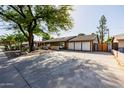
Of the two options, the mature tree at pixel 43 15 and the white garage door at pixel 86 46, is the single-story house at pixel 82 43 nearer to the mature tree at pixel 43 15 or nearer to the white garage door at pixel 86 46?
the white garage door at pixel 86 46

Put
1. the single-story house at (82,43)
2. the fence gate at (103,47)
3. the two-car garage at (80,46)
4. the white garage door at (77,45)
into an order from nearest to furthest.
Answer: the fence gate at (103,47)
the single-story house at (82,43)
the two-car garage at (80,46)
the white garage door at (77,45)

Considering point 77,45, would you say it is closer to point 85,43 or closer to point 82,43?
point 82,43

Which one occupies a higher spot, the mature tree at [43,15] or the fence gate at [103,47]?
the mature tree at [43,15]

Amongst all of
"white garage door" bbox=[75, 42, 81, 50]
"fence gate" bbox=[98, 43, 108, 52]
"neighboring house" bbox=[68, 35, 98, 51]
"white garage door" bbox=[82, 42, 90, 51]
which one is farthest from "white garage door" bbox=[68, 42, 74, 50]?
"fence gate" bbox=[98, 43, 108, 52]

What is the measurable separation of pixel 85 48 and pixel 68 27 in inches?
259

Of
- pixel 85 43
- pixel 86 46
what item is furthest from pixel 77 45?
pixel 86 46

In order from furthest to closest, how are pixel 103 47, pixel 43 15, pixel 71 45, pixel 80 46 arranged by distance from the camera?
1. pixel 71 45
2. pixel 80 46
3. pixel 103 47
4. pixel 43 15

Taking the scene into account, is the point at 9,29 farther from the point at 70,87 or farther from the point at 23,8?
the point at 70,87

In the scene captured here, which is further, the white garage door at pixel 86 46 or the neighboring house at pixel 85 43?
the white garage door at pixel 86 46

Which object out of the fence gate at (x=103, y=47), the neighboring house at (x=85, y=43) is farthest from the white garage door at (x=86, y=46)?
the fence gate at (x=103, y=47)

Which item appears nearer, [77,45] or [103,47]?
[103,47]

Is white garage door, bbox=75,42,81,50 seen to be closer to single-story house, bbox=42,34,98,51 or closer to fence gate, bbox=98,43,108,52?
single-story house, bbox=42,34,98,51

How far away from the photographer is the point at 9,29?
26.0m
